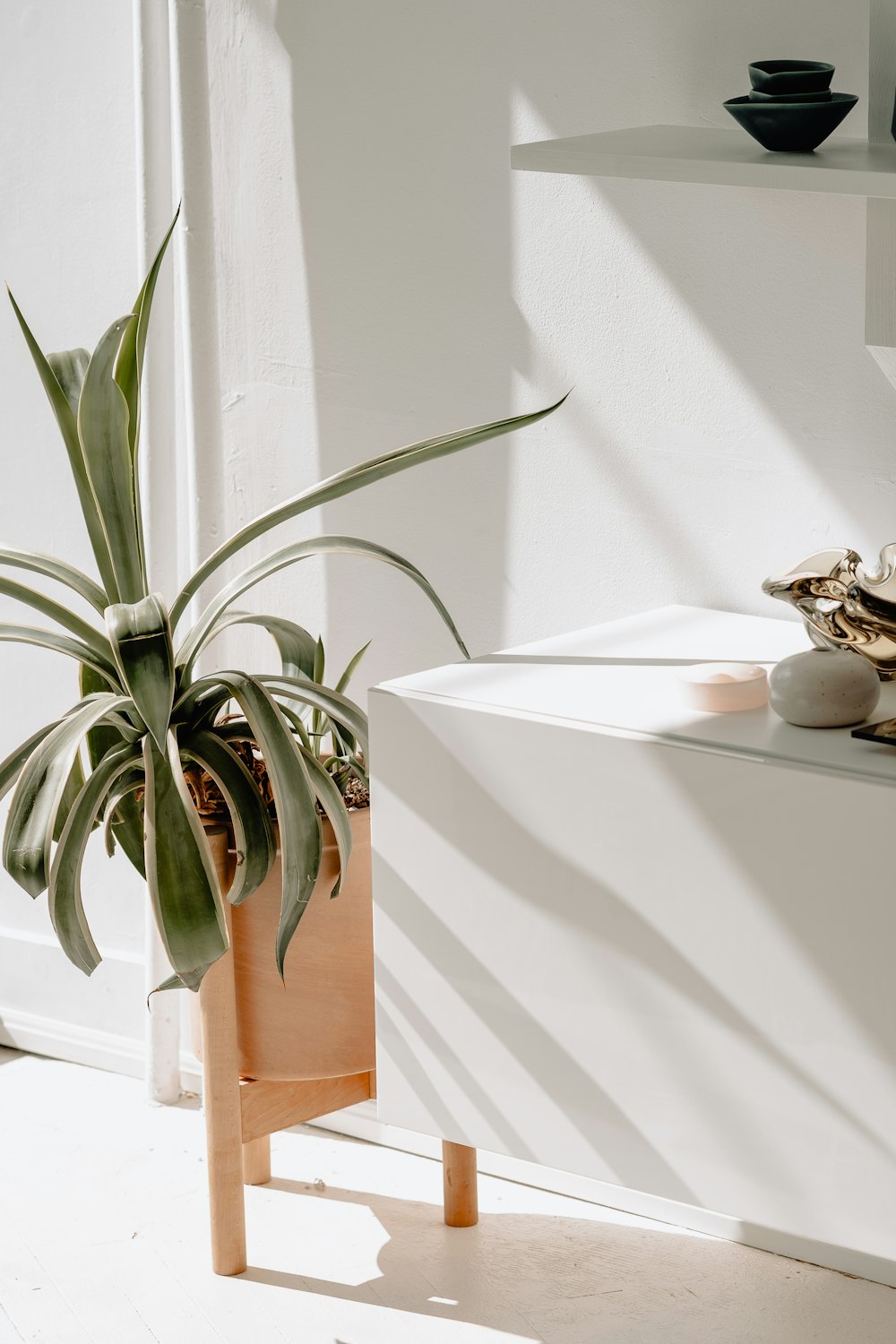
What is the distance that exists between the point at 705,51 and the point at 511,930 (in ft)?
3.15

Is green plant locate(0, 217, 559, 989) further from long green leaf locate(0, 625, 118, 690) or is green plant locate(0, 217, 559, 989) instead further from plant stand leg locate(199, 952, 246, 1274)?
plant stand leg locate(199, 952, 246, 1274)

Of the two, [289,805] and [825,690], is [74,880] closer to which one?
[289,805]

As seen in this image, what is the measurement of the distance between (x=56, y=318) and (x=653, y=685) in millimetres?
1230

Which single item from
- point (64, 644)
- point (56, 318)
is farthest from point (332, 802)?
point (56, 318)

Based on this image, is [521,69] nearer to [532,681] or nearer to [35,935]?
[532,681]

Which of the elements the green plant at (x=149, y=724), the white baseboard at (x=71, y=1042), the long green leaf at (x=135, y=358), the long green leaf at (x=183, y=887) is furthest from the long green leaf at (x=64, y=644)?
the white baseboard at (x=71, y=1042)

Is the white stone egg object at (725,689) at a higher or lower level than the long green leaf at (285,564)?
lower

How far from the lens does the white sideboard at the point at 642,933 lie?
55.7 inches

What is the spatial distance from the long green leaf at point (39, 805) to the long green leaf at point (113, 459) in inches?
7.2

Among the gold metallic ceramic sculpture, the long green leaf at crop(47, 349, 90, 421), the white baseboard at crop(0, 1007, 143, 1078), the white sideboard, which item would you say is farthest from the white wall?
the gold metallic ceramic sculpture

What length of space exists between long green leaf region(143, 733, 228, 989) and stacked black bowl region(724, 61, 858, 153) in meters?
0.85

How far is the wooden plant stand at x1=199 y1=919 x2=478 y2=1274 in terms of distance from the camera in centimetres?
195

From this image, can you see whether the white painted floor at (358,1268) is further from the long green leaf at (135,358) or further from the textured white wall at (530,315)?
the long green leaf at (135,358)

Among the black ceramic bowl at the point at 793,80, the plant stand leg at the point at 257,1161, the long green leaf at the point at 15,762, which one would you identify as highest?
the black ceramic bowl at the point at 793,80
